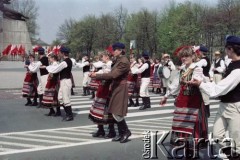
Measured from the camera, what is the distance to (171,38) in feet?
190

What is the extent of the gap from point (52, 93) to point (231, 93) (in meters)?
6.12

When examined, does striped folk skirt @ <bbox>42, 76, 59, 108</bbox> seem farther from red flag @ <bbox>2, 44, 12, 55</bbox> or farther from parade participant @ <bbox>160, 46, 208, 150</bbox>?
red flag @ <bbox>2, 44, 12, 55</bbox>

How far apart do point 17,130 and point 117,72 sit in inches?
107

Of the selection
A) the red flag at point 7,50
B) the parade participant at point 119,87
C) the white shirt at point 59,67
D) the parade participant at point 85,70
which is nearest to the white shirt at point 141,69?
the white shirt at point 59,67

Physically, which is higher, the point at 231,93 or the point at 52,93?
the point at 231,93

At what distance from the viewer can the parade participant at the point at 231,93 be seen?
187 inches

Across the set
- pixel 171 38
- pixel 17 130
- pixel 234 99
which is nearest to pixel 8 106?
pixel 17 130

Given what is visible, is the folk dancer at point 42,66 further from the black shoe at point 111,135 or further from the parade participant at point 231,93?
the parade participant at point 231,93

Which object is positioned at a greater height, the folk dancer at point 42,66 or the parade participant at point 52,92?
the folk dancer at point 42,66

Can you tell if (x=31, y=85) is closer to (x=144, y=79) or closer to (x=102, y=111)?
(x=144, y=79)

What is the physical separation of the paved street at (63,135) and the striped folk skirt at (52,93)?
374 millimetres

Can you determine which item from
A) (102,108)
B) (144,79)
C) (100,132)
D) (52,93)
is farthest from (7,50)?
(102,108)

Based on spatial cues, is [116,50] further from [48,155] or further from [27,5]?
[27,5]

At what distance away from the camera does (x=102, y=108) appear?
296 inches
